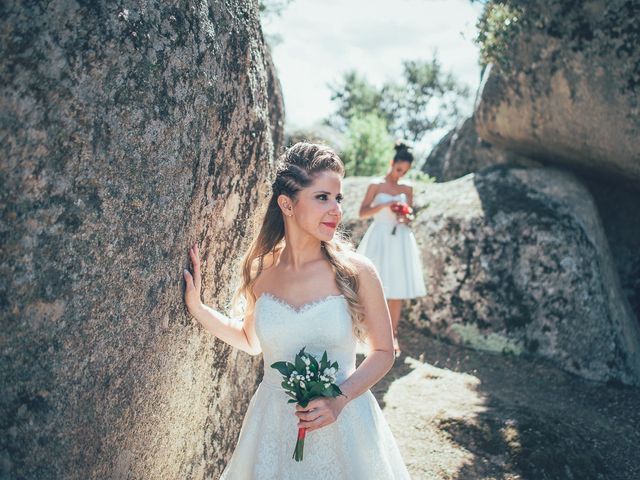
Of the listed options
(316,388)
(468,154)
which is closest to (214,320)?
(316,388)

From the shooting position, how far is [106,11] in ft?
8.52

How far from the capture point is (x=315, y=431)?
3061 mm

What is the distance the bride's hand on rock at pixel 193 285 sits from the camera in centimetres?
323

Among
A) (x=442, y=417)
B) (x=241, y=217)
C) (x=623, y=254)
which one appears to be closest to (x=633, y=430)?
(x=442, y=417)

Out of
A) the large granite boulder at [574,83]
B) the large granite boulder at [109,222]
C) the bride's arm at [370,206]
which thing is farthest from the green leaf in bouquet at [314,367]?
the large granite boulder at [574,83]

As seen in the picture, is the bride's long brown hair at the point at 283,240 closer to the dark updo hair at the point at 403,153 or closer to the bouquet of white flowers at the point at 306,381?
the bouquet of white flowers at the point at 306,381

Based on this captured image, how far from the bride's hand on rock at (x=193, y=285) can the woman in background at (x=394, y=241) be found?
176 inches

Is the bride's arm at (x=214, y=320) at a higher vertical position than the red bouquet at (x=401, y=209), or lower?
lower

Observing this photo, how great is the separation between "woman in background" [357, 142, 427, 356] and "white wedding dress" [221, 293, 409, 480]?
4446 millimetres

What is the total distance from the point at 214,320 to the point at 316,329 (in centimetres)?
64

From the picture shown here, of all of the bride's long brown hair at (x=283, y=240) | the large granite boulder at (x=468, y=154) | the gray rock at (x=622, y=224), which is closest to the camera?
the bride's long brown hair at (x=283, y=240)

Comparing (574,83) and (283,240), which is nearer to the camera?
(283,240)

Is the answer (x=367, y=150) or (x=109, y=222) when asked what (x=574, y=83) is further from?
(x=367, y=150)

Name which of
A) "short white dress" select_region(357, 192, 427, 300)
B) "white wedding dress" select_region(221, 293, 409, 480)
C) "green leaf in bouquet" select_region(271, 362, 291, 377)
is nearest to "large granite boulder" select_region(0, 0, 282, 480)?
"white wedding dress" select_region(221, 293, 409, 480)
